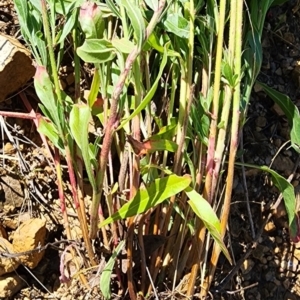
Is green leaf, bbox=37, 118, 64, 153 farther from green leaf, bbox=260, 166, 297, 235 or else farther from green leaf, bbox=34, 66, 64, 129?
green leaf, bbox=260, 166, 297, 235

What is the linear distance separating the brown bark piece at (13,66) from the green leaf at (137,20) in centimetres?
36

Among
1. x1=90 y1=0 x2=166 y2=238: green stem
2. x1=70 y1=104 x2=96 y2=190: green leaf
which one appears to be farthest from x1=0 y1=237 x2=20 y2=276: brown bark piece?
x1=70 y1=104 x2=96 y2=190: green leaf

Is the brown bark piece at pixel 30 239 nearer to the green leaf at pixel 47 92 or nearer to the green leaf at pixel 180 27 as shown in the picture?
the green leaf at pixel 47 92

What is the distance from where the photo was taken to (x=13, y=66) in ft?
4.56

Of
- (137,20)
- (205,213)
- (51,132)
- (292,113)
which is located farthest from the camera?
(292,113)

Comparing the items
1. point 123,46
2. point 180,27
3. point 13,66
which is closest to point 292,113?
point 180,27

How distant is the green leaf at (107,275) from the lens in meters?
1.22

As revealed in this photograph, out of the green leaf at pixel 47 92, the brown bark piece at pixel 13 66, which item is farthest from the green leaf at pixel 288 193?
the brown bark piece at pixel 13 66

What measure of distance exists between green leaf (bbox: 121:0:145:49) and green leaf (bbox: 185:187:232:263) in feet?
1.00

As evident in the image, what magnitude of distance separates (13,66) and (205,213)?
532 mm

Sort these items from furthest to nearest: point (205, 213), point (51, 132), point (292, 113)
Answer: point (292, 113)
point (51, 132)
point (205, 213)

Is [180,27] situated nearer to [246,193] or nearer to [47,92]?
[47,92]

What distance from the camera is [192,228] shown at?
1.29 metres

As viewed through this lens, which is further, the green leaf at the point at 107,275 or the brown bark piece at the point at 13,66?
the brown bark piece at the point at 13,66
